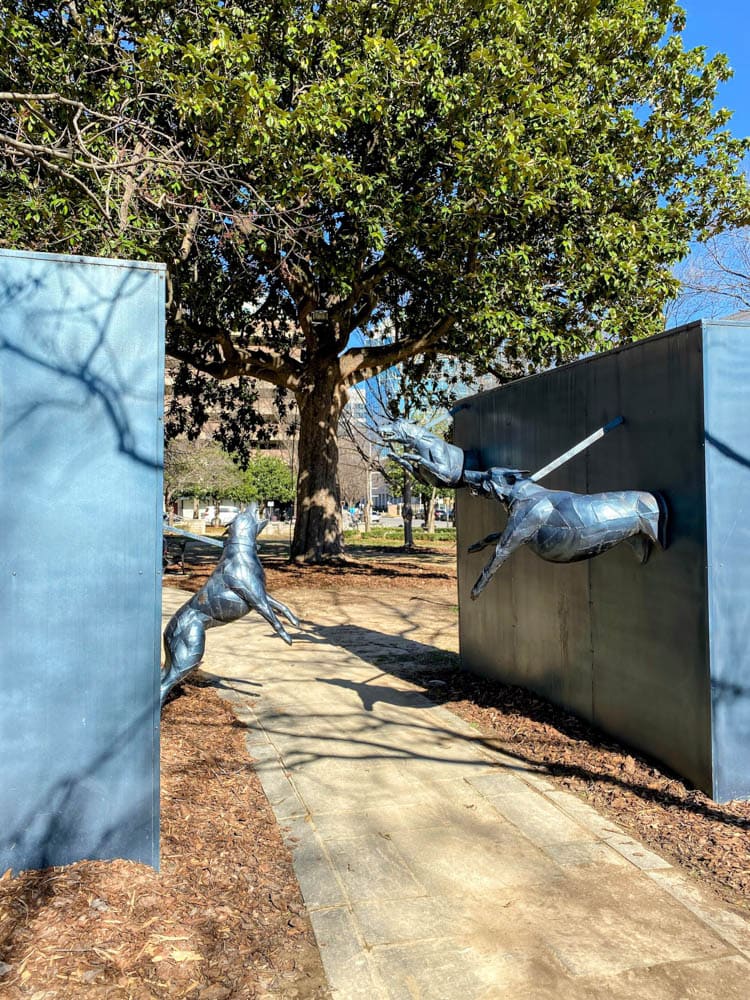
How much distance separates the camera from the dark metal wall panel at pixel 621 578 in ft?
15.5

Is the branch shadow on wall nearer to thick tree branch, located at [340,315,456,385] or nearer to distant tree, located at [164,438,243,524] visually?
thick tree branch, located at [340,315,456,385]

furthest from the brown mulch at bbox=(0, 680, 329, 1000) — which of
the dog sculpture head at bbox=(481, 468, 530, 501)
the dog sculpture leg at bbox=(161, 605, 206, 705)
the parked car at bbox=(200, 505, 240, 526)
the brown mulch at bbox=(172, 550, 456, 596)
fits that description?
the parked car at bbox=(200, 505, 240, 526)

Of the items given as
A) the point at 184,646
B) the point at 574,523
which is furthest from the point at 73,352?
the point at 574,523

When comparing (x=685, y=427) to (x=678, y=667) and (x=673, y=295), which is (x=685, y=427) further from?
(x=673, y=295)

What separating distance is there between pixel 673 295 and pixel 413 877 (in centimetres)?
1270

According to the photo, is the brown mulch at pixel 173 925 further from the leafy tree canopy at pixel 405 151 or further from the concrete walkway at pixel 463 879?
the leafy tree canopy at pixel 405 151

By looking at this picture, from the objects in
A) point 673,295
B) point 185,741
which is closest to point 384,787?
point 185,741

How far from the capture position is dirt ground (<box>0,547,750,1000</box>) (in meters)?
2.82

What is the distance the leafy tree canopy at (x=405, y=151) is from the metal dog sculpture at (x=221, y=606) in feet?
16.6

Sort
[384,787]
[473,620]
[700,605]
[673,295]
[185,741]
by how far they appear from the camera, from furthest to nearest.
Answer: [673,295]
[473,620]
[185,741]
[384,787]
[700,605]

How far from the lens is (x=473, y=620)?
817cm

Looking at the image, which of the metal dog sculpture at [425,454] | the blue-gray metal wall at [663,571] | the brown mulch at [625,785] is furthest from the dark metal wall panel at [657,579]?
the metal dog sculpture at [425,454]

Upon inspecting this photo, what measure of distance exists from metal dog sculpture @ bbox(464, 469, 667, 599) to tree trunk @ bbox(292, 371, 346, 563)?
545 inches

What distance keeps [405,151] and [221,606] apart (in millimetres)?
10020
